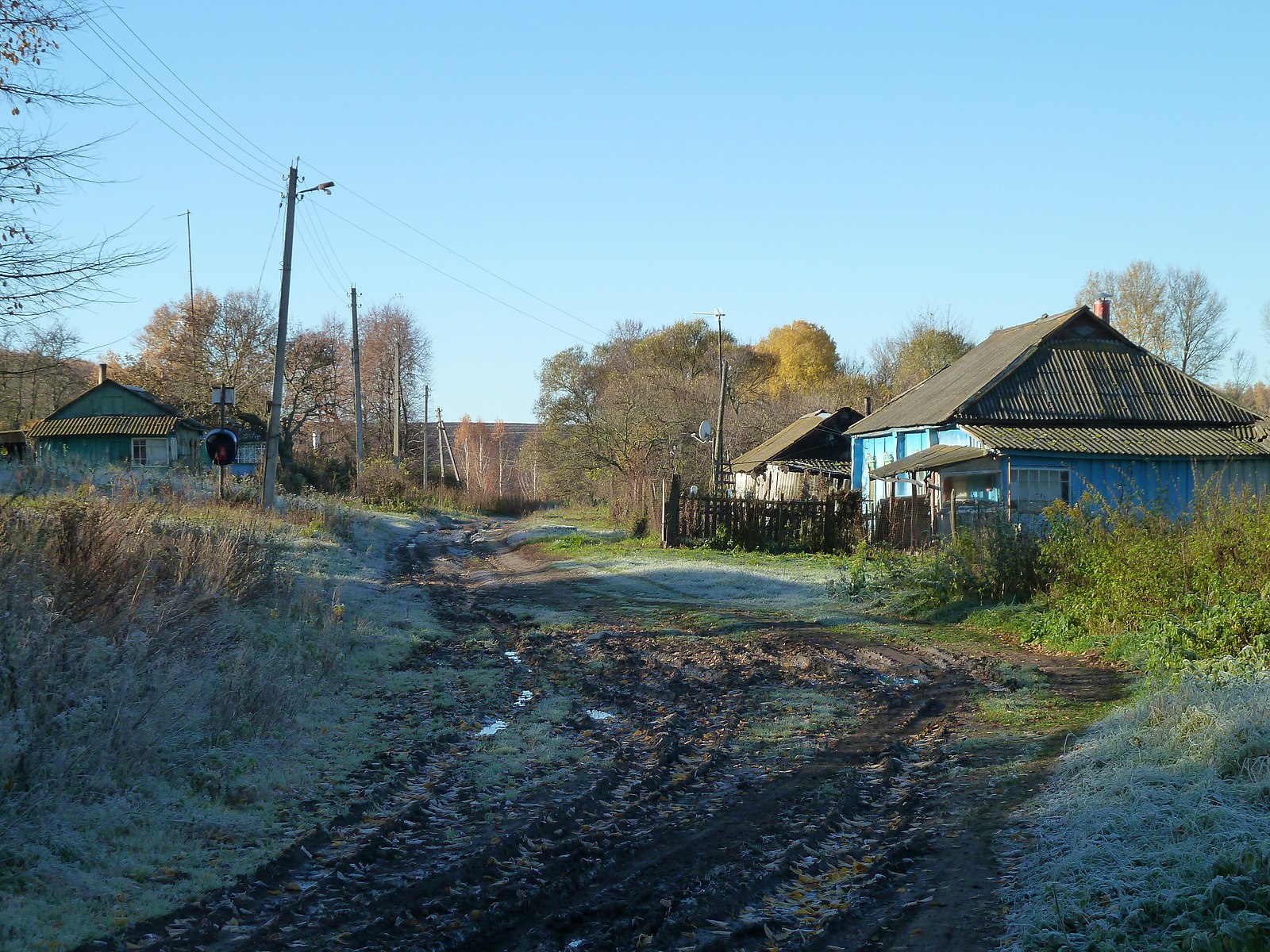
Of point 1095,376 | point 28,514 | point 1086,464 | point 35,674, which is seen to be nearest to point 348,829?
point 35,674

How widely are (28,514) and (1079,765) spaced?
934cm

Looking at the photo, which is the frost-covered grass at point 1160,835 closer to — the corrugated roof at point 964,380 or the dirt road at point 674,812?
the dirt road at point 674,812

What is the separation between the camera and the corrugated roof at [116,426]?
48188 millimetres

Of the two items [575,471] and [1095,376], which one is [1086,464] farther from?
[575,471]

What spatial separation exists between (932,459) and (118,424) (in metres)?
41.0

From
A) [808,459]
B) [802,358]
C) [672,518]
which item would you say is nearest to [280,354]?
[672,518]

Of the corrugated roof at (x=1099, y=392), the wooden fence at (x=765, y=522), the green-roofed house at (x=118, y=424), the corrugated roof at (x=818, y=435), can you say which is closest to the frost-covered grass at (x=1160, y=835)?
the wooden fence at (x=765, y=522)

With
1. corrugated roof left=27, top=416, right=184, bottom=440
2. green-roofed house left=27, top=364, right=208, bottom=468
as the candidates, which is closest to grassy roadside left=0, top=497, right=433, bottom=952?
corrugated roof left=27, top=416, right=184, bottom=440

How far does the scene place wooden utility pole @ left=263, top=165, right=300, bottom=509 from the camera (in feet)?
80.2

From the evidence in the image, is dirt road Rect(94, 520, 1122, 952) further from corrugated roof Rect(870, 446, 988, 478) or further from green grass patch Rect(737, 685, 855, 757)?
corrugated roof Rect(870, 446, 988, 478)

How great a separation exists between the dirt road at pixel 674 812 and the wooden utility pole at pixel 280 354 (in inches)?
566

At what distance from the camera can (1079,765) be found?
22.0 feet

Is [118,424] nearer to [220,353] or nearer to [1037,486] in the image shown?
[220,353]

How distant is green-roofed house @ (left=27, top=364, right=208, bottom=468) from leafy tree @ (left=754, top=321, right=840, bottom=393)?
38.7m
